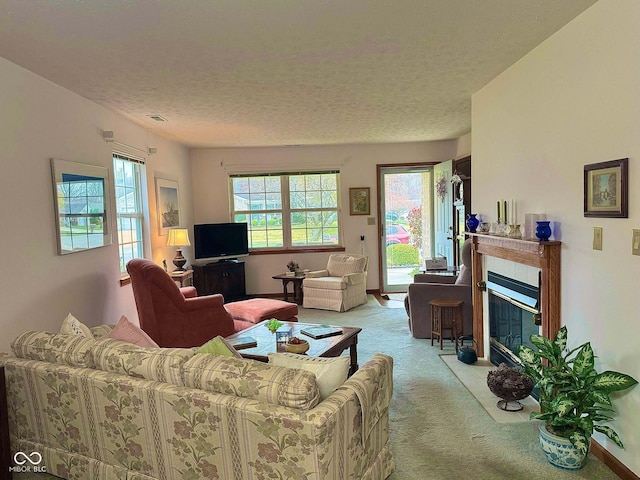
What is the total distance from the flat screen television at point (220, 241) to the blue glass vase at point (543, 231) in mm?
4686

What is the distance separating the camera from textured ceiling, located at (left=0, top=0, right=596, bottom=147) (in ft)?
7.14

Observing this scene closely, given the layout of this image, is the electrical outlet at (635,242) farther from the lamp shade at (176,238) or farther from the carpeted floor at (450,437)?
the lamp shade at (176,238)

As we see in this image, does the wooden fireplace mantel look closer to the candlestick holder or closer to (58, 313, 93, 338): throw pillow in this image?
the candlestick holder

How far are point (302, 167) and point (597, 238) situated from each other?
5.03 metres

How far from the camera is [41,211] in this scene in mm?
3098

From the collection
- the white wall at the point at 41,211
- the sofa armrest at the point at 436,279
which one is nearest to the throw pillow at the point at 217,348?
the white wall at the point at 41,211

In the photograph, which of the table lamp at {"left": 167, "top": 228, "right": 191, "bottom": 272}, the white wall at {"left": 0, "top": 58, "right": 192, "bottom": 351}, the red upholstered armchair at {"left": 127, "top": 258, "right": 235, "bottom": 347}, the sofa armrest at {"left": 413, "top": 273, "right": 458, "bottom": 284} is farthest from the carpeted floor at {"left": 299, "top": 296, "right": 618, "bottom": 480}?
the table lamp at {"left": 167, "top": 228, "right": 191, "bottom": 272}

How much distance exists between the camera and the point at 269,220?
7055 millimetres

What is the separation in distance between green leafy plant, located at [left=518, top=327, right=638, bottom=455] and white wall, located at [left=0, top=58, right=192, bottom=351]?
316cm

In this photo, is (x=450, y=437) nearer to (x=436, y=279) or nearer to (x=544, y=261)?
(x=544, y=261)

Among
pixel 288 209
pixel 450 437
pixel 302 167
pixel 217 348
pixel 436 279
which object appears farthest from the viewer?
pixel 288 209

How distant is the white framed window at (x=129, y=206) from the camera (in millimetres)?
4496

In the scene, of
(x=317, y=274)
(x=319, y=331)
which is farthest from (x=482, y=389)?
(x=317, y=274)

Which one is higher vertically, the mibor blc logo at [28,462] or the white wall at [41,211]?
the white wall at [41,211]
